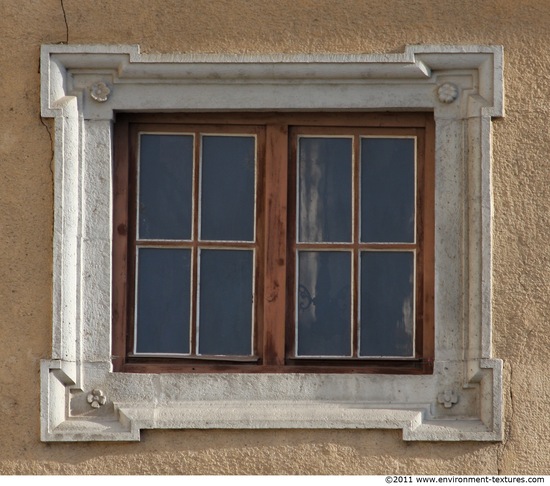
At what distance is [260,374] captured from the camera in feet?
22.1

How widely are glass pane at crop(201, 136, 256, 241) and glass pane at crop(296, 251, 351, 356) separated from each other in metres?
0.35

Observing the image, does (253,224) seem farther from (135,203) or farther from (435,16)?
(435,16)

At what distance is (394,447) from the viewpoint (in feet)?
21.8

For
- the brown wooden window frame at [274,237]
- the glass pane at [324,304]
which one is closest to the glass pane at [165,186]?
the brown wooden window frame at [274,237]

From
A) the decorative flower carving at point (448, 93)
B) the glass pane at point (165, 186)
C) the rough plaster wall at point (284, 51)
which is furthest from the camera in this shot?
the glass pane at point (165, 186)

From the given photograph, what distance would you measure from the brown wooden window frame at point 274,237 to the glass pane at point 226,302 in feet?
0.13

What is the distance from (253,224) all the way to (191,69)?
802 millimetres

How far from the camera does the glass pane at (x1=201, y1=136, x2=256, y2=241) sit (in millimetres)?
6887

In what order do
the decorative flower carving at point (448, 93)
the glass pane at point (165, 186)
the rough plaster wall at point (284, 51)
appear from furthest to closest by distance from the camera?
1. the glass pane at point (165, 186)
2. the decorative flower carving at point (448, 93)
3. the rough plaster wall at point (284, 51)

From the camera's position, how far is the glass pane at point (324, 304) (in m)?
6.83

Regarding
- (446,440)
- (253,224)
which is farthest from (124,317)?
(446,440)

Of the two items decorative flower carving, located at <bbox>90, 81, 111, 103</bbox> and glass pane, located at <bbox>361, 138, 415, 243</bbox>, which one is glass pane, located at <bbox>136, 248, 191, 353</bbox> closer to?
decorative flower carving, located at <bbox>90, 81, 111, 103</bbox>

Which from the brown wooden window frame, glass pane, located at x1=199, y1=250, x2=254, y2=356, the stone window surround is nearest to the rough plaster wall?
the stone window surround

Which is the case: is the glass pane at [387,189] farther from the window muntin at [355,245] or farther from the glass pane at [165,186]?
the glass pane at [165,186]
